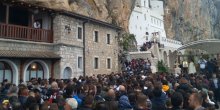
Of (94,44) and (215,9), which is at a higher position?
(215,9)

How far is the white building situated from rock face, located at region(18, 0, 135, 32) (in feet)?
29.1

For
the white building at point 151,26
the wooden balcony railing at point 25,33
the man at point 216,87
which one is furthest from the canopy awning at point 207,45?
the white building at point 151,26

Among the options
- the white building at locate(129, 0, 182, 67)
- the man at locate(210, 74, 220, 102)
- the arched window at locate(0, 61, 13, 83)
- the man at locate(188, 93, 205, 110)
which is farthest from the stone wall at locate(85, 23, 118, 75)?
the man at locate(188, 93, 205, 110)

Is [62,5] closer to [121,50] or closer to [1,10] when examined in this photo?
[1,10]

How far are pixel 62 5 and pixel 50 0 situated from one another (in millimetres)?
1117

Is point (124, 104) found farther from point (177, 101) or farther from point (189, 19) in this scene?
point (189, 19)

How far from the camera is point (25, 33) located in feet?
58.9

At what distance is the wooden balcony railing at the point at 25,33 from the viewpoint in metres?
16.7

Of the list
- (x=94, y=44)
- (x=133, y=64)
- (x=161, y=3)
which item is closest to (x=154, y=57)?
(x=133, y=64)

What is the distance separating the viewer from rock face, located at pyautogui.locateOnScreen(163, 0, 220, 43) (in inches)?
2342

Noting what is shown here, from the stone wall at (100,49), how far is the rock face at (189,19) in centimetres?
3537

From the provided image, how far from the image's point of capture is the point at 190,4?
66.0m

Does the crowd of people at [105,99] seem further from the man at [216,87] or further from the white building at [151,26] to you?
the white building at [151,26]

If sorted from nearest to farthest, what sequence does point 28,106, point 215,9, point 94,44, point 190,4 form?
point 28,106 → point 94,44 → point 190,4 → point 215,9
